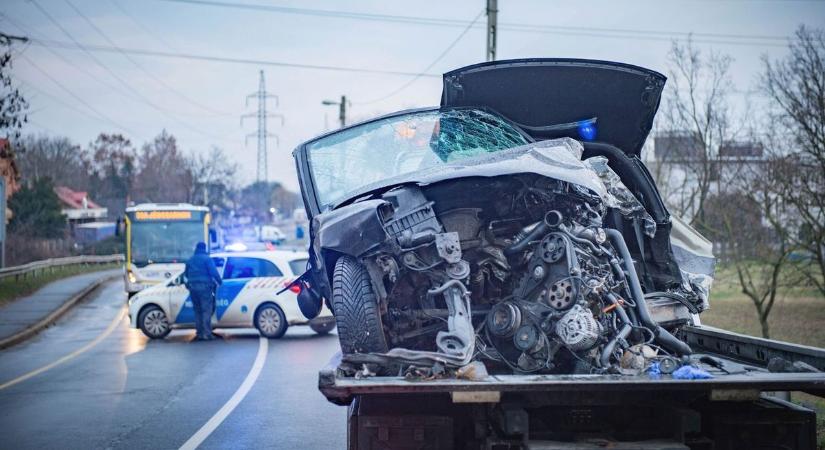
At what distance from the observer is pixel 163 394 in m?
11.5

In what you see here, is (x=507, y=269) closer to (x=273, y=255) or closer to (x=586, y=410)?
(x=586, y=410)

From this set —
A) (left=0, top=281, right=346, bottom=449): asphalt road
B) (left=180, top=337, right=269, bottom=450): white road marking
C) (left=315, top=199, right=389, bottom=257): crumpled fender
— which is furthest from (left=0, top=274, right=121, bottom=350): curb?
(left=315, top=199, right=389, bottom=257): crumpled fender

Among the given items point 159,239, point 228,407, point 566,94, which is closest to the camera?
point 566,94

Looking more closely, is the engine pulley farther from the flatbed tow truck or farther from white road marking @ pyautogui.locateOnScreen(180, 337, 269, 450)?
white road marking @ pyautogui.locateOnScreen(180, 337, 269, 450)

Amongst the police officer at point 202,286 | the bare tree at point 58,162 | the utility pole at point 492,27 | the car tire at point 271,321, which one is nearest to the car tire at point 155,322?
the police officer at point 202,286

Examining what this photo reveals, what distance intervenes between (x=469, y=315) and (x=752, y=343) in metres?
1.92

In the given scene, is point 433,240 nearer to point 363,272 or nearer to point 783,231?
point 363,272

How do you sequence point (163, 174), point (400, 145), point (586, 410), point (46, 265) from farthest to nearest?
point (163, 174) → point (46, 265) → point (400, 145) → point (586, 410)

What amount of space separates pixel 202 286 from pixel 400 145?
1086cm

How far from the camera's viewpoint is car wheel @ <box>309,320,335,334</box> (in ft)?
59.6

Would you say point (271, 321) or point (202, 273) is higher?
point (202, 273)

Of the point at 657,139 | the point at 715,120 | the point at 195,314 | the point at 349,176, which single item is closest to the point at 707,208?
the point at 715,120

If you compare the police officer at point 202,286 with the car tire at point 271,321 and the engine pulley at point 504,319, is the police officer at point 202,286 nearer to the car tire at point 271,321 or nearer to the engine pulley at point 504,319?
the car tire at point 271,321

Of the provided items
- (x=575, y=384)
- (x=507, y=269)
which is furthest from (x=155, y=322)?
(x=575, y=384)
